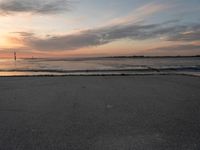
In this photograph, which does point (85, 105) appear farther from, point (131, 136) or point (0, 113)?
point (131, 136)

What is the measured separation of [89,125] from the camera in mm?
5980

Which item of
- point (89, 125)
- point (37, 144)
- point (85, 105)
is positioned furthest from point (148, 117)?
point (37, 144)

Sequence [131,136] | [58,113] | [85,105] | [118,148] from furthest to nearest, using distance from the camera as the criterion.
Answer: [85,105]
[58,113]
[131,136]
[118,148]

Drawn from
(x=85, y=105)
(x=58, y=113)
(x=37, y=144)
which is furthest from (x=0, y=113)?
(x=37, y=144)

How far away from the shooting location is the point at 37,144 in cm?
478

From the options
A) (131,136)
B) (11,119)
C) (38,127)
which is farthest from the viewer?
(11,119)

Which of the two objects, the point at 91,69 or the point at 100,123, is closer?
the point at 100,123

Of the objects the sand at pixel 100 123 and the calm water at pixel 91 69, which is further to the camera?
the calm water at pixel 91 69

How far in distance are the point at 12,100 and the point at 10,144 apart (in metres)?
4.56

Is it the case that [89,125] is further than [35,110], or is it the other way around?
[35,110]

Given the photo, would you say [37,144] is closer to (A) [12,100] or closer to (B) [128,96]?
(A) [12,100]

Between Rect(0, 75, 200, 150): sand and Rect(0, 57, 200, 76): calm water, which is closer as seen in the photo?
Rect(0, 75, 200, 150): sand

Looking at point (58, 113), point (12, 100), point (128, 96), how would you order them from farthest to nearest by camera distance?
1. point (128, 96)
2. point (12, 100)
3. point (58, 113)

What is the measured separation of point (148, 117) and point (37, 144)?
2886 mm
